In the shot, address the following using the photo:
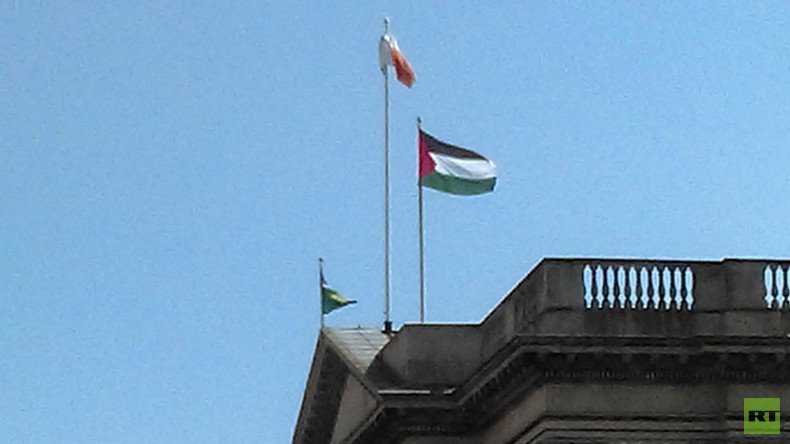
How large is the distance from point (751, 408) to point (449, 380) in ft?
24.1

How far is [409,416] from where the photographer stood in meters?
42.5

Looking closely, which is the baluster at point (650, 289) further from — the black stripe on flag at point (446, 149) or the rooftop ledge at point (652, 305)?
the black stripe on flag at point (446, 149)

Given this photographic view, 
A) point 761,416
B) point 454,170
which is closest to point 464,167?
point 454,170

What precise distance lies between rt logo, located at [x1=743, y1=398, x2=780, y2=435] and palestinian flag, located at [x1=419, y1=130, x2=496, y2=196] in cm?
1062

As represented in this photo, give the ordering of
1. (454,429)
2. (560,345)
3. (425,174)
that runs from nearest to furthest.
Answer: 1. (560,345)
2. (454,429)
3. (425,174)

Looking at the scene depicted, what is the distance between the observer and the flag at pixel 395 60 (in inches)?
2110

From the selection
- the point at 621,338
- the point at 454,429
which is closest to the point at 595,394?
the point at 621,338

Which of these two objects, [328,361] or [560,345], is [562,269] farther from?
[328,361]

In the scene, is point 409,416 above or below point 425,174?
below

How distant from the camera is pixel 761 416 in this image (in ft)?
Result: 126

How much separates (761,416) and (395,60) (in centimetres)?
1782

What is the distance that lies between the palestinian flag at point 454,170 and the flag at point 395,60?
579cm

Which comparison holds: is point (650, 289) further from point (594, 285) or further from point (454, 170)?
point (454, 170)

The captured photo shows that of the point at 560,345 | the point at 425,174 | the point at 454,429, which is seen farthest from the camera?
the point at 425,174
